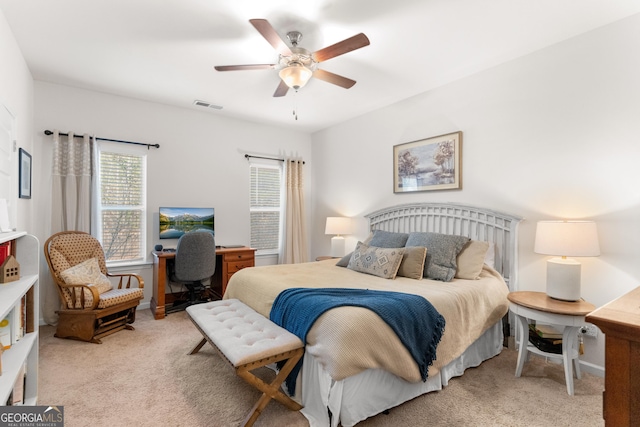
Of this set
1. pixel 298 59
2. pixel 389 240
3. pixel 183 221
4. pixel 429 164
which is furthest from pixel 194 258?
pixel 429 164

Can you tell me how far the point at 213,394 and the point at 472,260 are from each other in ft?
7.80

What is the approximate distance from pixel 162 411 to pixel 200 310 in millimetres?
706

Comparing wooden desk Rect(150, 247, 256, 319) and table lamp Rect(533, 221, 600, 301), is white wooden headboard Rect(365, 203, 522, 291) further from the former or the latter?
wooden desk Rect(150, 247, 256, 319)

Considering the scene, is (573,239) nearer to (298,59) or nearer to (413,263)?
(413,263)

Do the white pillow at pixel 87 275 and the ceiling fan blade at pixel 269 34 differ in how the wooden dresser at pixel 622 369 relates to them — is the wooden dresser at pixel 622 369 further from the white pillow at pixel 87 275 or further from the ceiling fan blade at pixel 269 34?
the white pillow at pixel 87 275

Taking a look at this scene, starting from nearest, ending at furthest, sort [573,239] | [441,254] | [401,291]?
[573,239] → [401,291] → [441,254]

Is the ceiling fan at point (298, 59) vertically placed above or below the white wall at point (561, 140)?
above

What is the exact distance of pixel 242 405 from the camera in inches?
79.2

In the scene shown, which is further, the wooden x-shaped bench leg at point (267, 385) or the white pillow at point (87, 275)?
the white pillow at point (87, 275)

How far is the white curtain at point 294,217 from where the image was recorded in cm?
515

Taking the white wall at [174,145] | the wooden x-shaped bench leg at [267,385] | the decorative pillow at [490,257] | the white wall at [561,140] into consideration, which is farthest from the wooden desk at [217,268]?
the decorative pillow at [490,257]

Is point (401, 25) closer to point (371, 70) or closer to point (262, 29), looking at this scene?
point (371, 70)

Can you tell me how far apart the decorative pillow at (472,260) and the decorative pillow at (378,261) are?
0.53 metres

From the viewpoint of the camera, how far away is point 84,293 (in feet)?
9.85
